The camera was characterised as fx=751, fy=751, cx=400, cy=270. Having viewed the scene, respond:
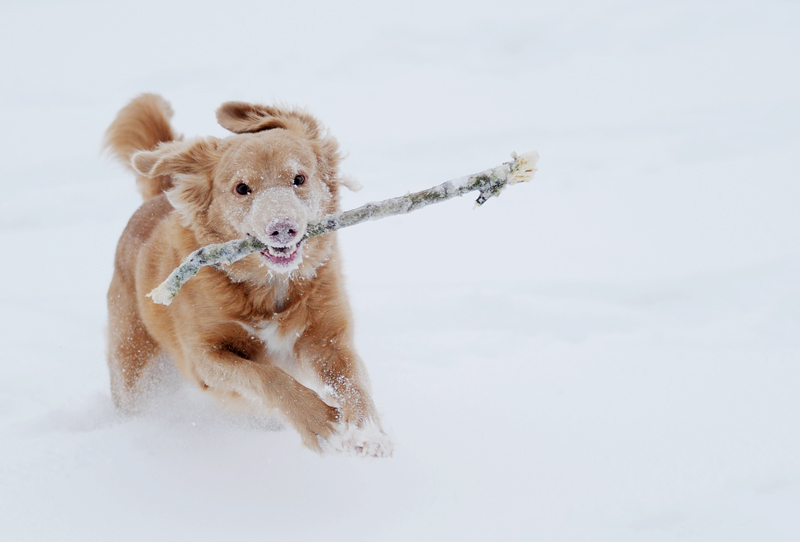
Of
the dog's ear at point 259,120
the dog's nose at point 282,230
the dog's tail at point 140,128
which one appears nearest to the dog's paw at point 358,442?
the dog's nose at point 282,230

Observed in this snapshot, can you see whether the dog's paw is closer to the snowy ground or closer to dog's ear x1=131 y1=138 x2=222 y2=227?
the snowy ground

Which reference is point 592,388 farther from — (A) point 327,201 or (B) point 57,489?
(B) point 57,489

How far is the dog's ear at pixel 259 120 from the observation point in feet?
14.6

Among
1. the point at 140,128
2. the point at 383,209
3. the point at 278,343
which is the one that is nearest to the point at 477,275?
the point at 278,343

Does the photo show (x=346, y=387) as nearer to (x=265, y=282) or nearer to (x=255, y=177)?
(x=265, y=282)

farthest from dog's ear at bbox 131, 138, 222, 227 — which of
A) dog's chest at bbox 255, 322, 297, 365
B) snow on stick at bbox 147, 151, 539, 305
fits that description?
dog's chest at bbox 255, 322, 297, 365

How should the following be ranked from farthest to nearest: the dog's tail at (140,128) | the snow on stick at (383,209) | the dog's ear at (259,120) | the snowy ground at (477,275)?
the dog's tail at (140,128), the dog's ear at (259,120), the snowy ground at (477,275), the snow on stick at (383,209)

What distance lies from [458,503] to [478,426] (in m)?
0.77

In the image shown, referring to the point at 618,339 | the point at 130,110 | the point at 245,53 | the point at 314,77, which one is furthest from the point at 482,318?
the point at 245,53

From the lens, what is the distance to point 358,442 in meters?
3.63

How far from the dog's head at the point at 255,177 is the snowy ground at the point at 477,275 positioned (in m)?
1.25

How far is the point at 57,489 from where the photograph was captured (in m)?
3.77

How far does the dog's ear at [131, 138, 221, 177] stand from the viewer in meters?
4.16

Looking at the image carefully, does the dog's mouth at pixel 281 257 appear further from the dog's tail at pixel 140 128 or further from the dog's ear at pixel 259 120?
the dog's tail at pixel 140 128
